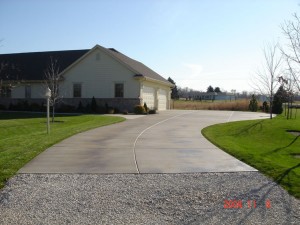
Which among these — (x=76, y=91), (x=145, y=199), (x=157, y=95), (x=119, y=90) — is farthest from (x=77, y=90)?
(x=145, y=199)

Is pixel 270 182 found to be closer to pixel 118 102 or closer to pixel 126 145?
pixel 126 145

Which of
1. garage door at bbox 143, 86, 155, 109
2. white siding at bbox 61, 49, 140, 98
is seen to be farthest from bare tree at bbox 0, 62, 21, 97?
garage door at bbox 143, 86, 155, 109

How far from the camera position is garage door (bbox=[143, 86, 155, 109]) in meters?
33.4

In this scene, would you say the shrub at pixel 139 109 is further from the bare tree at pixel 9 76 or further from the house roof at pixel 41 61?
the bare tree at pixel 9 76

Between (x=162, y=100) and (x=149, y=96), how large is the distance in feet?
16.6

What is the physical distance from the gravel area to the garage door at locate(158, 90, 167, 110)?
99.6 feet

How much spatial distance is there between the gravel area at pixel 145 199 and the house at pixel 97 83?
79.2 feet

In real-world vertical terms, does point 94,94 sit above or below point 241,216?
above

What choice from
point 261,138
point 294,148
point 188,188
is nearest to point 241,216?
point 188,188

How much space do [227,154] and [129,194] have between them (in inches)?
195

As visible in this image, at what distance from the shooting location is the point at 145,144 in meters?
12.5

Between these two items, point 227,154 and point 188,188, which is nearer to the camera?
point 188,188

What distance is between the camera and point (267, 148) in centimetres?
1372

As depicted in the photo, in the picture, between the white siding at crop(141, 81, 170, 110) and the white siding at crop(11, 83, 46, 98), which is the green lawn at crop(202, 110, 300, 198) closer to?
the white siding at crop(141, 81, 170, 110)
